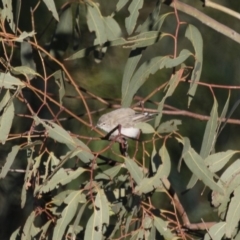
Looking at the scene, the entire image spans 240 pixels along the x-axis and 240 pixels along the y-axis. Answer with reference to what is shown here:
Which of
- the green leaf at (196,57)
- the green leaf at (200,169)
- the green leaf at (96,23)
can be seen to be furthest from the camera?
the green leaf at (96,23)

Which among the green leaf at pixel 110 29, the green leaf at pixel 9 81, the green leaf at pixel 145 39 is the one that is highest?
the green leaf at pixel 145 39

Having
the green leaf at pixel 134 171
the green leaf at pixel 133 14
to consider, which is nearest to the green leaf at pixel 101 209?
the green leaf at pixel 134 171

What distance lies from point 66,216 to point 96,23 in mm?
588

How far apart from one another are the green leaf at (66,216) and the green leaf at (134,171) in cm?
16

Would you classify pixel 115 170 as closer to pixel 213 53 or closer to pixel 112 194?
pixel 112 194

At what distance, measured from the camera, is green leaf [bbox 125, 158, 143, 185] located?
197cm

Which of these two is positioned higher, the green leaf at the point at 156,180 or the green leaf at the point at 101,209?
the green leaf at the point at 156,180

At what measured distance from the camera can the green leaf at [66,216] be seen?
203cm

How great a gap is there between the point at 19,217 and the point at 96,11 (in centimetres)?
201

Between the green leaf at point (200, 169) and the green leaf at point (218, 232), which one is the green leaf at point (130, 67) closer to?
the green leaf at point (200, 169)

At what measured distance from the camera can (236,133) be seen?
4305 mm

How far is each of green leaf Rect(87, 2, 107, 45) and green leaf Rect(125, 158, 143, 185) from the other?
43cm

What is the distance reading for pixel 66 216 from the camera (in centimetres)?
204

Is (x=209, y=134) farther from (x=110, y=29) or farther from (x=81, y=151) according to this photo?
(x=110, y=29)
